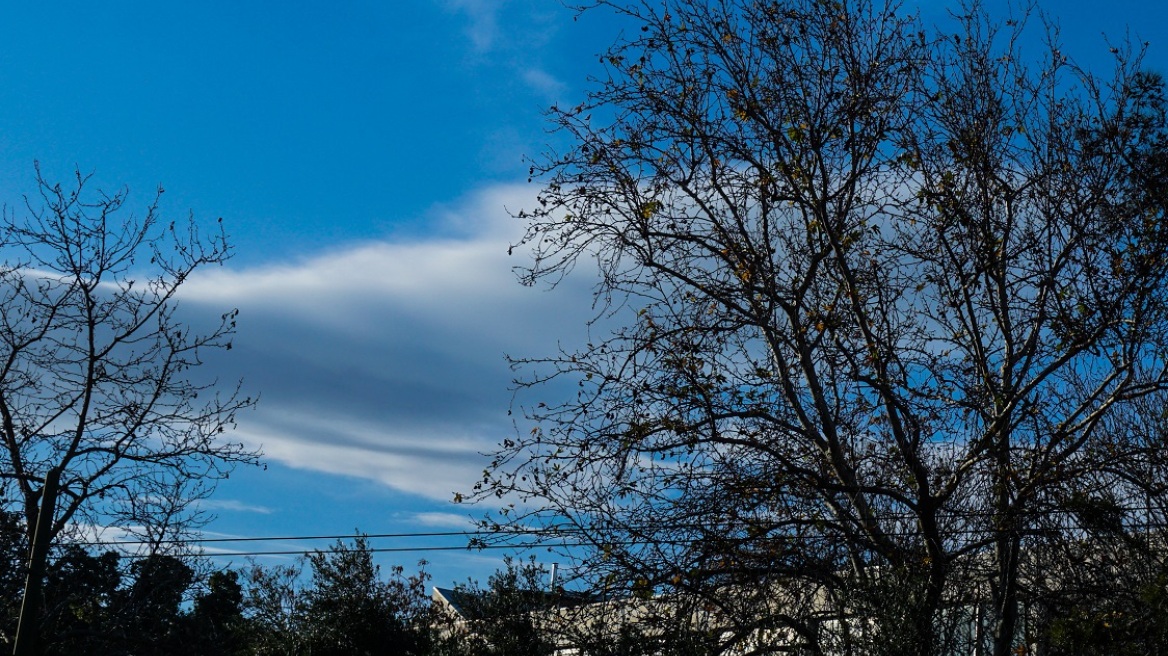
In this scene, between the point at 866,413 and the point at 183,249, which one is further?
the point at 183,249

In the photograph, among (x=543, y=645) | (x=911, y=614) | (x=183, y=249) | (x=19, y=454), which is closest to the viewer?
(x=911, y=614)

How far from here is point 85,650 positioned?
1834 centimetres

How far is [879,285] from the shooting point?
12.4 m

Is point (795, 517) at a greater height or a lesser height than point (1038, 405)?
lesser

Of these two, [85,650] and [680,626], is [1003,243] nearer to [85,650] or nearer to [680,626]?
[680,626]

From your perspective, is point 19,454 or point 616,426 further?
point 19,454

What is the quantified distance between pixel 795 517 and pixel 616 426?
206 cm

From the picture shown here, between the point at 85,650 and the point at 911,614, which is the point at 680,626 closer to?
the point at 911,614

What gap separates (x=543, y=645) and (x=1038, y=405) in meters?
6.01

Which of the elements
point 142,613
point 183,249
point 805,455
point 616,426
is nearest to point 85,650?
point 142,613

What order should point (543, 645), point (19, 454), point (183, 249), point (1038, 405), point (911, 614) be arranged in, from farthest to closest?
point (183, 249) < point (19, 454) < point (543, 645) < point (1038, 405) < point (911, 614)

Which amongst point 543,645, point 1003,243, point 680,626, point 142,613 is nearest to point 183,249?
point 142,613

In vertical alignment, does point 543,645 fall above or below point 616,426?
below

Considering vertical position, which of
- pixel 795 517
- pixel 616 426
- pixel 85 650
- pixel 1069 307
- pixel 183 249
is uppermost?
pixel 183 249
